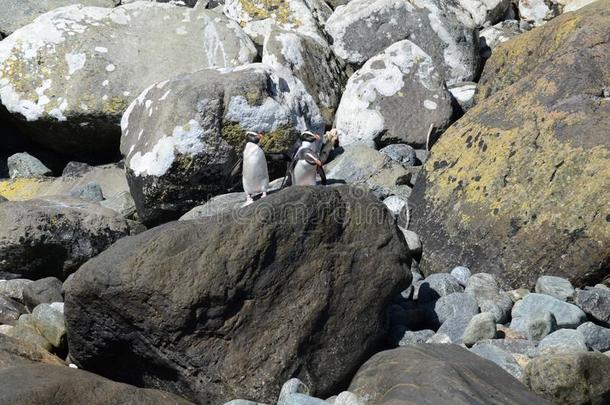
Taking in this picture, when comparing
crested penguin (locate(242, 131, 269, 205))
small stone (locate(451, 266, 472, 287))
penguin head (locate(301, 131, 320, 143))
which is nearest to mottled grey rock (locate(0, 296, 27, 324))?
crested penguin (locate(242, 131, 269, 205))

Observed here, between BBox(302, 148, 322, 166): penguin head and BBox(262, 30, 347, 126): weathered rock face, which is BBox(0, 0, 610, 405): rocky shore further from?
BBox(302, 148, 322, 166): penguin head

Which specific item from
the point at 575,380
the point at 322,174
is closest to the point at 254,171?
the point at 322,174

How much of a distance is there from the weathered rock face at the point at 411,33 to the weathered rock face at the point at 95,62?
1505 millimetres

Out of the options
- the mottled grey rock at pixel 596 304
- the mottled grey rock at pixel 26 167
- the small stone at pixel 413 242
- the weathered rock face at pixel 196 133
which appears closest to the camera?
the mottled grey rock at pixel 596 304

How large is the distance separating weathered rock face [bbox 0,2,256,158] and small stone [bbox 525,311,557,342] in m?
6.67

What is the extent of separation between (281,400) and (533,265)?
302cm

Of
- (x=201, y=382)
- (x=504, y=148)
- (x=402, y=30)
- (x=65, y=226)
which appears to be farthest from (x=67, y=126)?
(x=201, y=382)

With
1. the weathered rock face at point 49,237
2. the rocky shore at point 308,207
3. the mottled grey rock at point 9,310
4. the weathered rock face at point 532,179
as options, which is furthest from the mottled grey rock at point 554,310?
the weathered rock face at point 49,237

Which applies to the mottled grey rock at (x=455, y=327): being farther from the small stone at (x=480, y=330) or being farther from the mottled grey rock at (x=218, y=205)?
the mottled grey rock at (x=218, y=205)

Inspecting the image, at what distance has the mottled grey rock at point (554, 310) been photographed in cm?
741

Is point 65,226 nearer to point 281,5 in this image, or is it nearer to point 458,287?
point 458,287

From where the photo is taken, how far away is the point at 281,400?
628 cm

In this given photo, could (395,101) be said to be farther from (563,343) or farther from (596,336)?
(563,343)

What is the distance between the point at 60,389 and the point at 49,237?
4.70 m
